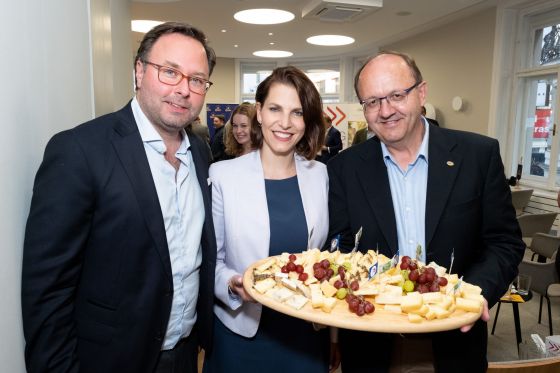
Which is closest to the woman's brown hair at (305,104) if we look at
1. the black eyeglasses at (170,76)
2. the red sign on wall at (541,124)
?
the black eyeglasses at (170,76)

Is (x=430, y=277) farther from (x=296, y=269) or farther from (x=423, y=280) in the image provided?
(x=296, y=269)

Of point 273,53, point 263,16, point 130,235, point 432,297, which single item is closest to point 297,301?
point 432,297

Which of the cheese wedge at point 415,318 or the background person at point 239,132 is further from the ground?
the background person at point 239,132

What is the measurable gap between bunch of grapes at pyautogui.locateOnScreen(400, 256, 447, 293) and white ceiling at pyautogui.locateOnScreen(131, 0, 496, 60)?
6.28 meters

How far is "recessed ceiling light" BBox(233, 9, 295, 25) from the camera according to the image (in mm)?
7652

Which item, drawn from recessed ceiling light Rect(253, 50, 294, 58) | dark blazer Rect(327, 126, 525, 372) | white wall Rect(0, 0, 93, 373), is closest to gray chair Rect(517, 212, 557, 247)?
dark blazer Rect(327, 126, 525, 372)

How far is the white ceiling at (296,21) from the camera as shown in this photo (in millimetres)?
7203

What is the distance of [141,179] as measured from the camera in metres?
1.35

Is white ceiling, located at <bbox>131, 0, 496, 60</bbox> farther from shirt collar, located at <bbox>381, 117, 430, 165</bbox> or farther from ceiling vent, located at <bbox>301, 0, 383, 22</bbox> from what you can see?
shirt collar, located at <bbox>381, 117, 430, 165</bbox>

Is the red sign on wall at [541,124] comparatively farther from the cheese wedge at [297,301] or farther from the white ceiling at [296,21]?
the cheese wedge at [297,301]

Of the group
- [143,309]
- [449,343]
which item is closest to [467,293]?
[449,343]

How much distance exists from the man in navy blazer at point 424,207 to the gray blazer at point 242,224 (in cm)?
20

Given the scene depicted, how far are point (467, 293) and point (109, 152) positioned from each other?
1.18 metres

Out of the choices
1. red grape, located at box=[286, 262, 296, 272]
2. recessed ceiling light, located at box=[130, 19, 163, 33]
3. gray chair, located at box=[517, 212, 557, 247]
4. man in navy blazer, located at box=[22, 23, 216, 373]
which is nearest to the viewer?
man in navy blazer, located at box=[22, 23, 216, 373]
